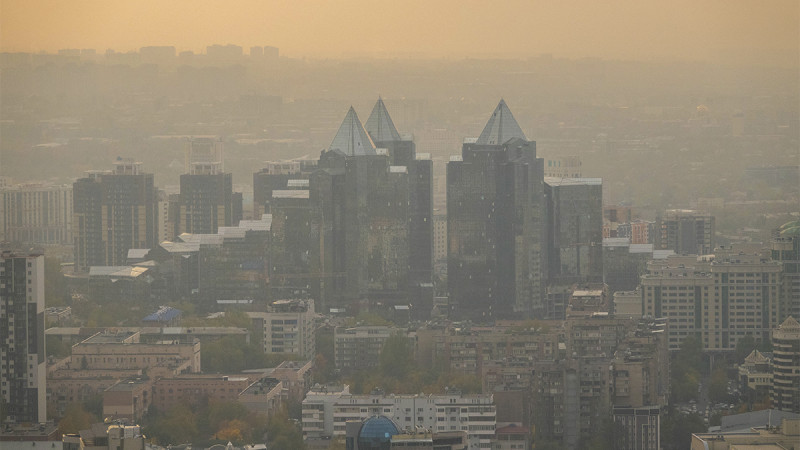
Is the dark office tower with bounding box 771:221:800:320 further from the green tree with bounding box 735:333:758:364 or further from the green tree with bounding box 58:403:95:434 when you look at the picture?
the green tree with bounding box 58:403:95:434

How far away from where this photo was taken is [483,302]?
16.1m

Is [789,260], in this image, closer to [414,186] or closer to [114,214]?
[414,186]

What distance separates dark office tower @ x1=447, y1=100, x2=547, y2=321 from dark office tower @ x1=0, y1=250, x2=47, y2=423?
14.9ft

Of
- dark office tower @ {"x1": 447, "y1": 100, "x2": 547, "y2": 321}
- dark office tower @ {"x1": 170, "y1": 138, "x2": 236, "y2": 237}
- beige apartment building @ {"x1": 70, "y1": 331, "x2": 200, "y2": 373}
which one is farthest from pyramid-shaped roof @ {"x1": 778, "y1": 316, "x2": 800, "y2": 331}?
dark office tower @ {"x1": 170, "y1": 138, "x2": 236, "y2": 237}

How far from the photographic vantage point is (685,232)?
17.7m

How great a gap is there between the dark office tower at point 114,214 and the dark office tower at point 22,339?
17.3 ft

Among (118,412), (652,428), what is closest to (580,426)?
(652,428)

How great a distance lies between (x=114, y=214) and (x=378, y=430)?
1058 cm

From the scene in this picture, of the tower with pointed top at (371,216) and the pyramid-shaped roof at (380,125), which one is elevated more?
the pyramid-shaped roof at (380,125)

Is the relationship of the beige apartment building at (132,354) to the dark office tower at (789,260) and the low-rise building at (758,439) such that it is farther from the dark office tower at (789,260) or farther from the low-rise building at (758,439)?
the low-rise building at (758,439)

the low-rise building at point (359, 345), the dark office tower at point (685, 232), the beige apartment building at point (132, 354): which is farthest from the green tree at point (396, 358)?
the dark office tower at point (685, 232)

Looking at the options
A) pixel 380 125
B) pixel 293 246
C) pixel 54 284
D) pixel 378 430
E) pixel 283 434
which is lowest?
pixel 283 434

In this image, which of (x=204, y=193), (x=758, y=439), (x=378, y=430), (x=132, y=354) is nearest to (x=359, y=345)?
(x=132, y=354)

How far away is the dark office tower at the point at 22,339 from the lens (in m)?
11.7
